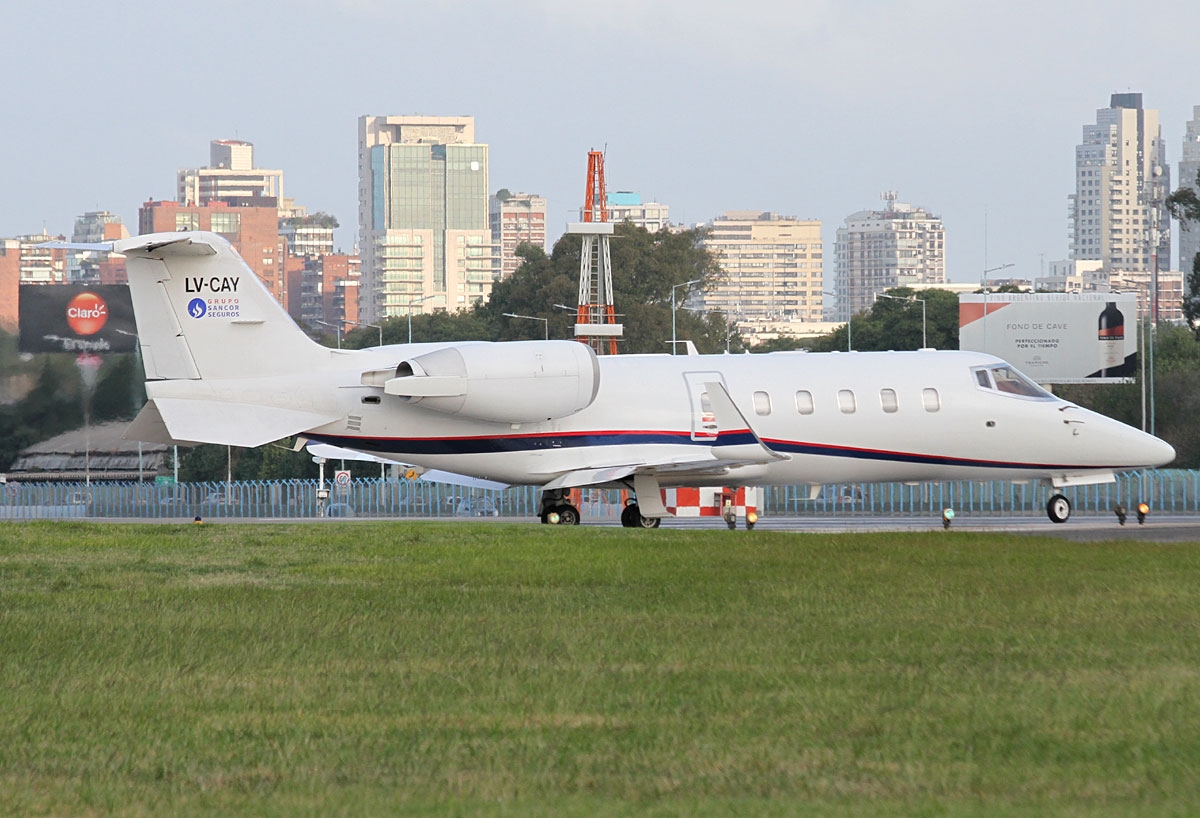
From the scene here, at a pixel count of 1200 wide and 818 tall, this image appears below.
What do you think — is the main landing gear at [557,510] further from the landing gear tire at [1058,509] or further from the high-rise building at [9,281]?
the high-rise building at [9,281]

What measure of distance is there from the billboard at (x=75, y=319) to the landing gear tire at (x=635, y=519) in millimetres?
41077

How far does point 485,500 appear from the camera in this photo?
5612 cm

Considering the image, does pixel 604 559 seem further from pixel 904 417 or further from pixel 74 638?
pixel 904 417

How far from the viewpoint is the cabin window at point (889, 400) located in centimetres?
2956

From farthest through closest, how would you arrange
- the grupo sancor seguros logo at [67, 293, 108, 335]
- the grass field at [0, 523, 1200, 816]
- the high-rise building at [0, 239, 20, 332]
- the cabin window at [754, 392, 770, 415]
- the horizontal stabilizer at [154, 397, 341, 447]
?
the high-rise building at [0, 239, 20, 332] < the grupo sancor seguros logo at [67, 293, 108, 335] < the cabin window at [754, 392, 770, 415] < the horizontal stabilizer at [154, 397, 341, 447] < the grass field at [0, 523, 1200, 816]

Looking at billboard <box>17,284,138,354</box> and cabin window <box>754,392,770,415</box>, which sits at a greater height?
billboard <box>17,284,138,354</box>

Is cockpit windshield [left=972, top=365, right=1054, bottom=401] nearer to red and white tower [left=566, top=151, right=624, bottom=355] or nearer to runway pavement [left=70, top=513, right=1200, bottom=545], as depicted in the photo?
runway pavement [left=70, top=513, right=1200, bottom=545]

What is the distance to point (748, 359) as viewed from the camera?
29.7m

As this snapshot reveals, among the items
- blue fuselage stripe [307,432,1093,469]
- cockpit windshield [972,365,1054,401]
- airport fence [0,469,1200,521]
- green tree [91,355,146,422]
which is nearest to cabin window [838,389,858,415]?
blue fuselage stripe [307,432,1093,469]

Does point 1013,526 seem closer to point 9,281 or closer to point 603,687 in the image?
point 603,687

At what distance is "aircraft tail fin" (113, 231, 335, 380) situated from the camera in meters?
26.5

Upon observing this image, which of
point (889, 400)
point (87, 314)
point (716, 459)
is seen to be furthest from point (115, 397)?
point (889, 400)

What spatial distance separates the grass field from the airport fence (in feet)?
93.1

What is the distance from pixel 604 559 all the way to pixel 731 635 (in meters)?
6.15
